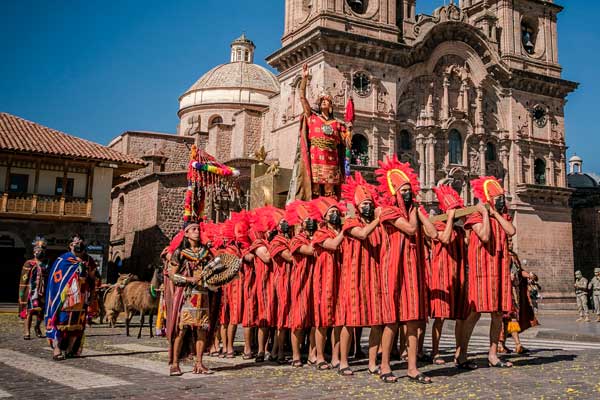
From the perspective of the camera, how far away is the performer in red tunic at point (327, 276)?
7402 millimetres

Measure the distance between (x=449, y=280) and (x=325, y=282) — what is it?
161 cm

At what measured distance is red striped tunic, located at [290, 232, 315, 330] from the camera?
7.78m

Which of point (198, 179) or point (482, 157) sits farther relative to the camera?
point (482, 157)

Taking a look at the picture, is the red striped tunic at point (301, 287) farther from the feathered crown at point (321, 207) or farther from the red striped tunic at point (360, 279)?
the red striped tunic at point (360, 279)

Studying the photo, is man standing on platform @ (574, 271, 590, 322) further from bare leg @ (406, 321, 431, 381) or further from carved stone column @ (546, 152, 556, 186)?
bare leg @ (406, 321, 431, 381)

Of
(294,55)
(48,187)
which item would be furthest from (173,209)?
(294,55)

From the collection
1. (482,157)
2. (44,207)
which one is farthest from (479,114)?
(44,207)

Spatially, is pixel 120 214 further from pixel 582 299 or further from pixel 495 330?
pixel 495 330

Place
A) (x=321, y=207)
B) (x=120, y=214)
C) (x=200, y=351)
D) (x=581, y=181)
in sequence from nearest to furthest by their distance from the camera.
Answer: (x=200, y=351), (x=321, y=207), (x=120, y=214), (x=581, y=181)

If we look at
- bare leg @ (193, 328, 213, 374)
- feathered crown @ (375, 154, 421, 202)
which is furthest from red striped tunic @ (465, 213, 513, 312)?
bare leg @ (193, 328, 213, 374)

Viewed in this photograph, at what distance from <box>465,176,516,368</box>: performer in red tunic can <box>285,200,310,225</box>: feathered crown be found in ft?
7.16

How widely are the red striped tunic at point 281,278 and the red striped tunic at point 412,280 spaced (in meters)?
2.17

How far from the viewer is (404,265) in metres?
6.55

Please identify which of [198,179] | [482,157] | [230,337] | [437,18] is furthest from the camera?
[482,157]
